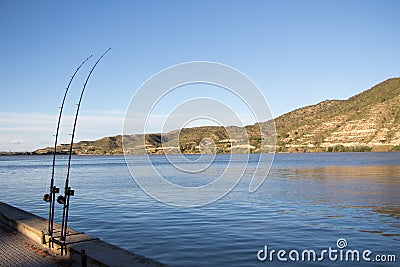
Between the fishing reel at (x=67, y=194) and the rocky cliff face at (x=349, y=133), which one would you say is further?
the rocky cliff face at (x=349, y=133)

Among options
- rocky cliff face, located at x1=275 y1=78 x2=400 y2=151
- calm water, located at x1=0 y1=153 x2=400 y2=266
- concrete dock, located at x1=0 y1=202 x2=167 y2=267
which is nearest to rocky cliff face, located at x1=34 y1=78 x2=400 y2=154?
rocky cliff face, located at x1=275 y1=78 x2=400 y2=151

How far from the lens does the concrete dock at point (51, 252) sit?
8.07m

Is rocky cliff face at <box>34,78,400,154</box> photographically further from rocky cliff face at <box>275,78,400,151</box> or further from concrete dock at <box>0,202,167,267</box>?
concrete dock at <box>0,202,167,267</box>

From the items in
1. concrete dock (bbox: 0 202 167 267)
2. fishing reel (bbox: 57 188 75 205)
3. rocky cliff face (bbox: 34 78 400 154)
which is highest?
rocky cliff face (bbox: 34 78 400 154)

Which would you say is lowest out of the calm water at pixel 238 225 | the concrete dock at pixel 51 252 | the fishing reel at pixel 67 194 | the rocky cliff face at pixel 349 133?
the calm water at pixel 238 225

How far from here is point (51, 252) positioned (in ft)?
31.3

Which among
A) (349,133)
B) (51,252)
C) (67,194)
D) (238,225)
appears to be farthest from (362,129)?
(51,252)

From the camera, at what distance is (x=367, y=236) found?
15.0 metres

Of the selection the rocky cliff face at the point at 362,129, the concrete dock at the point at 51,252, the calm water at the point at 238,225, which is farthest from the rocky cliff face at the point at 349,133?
the concrete dock at the point at 51,252

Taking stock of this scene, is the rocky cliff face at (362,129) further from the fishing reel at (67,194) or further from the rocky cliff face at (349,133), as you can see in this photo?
the fishing reel at (67,194)

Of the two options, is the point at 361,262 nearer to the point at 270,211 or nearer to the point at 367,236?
the point at 367,236

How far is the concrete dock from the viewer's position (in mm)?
8070

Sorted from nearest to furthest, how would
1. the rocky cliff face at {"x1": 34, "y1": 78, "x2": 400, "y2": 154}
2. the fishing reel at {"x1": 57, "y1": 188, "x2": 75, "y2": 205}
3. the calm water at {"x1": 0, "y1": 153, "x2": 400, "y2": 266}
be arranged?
the fishing reel at {"x1": 57, "y1": 188, "x2": 75, "y2": 205} < the calm water at {"x1": 0, "y1": 153, "x2": 400, "y2": 266} < the rocky cliff face at {"x1": 34, "y1": 78, "x2": 400, "y2": 154}

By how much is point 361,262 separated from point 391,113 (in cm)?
16587
